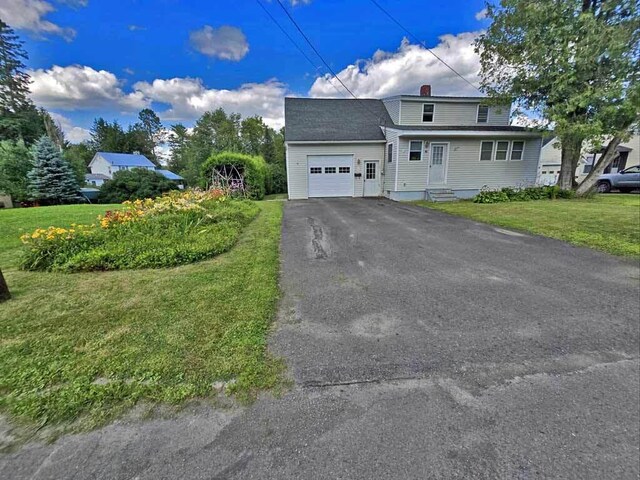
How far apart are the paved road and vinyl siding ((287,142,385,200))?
1147 centimetres

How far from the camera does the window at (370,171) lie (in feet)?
49.3

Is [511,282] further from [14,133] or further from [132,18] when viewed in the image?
[14,133]

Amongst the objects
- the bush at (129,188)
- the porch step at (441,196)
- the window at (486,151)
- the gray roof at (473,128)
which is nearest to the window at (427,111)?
the gray roof at (473,128)

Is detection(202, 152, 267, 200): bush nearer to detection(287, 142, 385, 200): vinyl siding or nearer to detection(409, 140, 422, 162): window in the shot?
detection(287, 142, 385, 200): vinyl siding

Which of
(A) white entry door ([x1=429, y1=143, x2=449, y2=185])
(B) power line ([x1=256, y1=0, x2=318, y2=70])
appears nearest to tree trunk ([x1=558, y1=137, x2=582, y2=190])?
(A) white entry door ([x1=429, y1=143, x2=449, y2=185])

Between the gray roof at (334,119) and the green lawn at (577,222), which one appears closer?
the green lawn at (577,222)

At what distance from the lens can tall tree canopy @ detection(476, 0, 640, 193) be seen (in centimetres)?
982

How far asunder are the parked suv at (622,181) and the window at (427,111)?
434 inches

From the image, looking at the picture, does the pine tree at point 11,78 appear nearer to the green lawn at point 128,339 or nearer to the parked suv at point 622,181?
the green lawn at point 128,339

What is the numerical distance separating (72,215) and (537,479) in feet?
40.2

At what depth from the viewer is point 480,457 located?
1.45 metres

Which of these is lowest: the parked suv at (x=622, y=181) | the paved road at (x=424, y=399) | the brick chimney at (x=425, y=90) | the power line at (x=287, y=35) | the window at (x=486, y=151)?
the paved road at (x=424, y=399)

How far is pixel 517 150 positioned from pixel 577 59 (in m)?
4.71

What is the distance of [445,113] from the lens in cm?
1535
